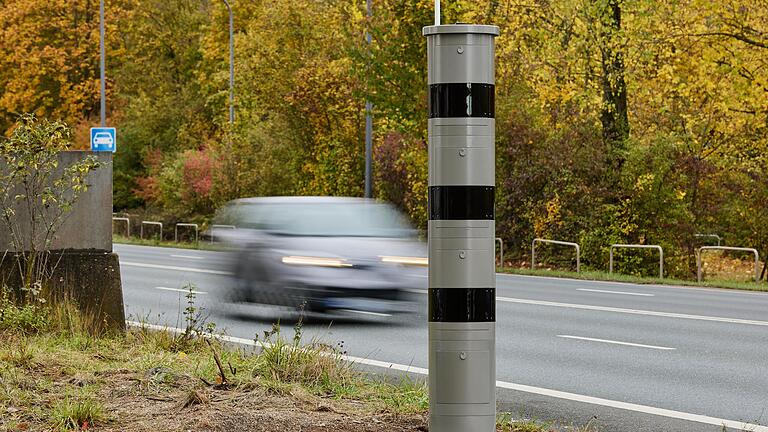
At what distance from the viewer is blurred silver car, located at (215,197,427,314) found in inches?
560

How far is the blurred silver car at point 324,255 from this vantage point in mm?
14219

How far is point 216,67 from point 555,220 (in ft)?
95.0

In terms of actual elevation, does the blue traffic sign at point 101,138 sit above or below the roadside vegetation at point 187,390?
above

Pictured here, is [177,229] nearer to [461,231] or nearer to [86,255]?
[86,255]

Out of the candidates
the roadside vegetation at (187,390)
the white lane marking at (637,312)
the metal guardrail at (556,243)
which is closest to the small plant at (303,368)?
the roadside vegetation at (187,390)

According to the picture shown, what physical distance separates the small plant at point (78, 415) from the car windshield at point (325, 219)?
8173 mm

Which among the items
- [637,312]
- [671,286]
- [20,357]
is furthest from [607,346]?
[671,286]

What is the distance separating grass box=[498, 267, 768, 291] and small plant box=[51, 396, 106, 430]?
18475 mm

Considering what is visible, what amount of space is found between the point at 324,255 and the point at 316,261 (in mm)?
115

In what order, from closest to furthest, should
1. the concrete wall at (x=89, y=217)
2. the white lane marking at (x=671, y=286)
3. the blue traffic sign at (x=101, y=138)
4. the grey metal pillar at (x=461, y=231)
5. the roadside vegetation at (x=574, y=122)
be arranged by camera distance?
the grey metal pillar at (x=461, y=231) < the concrete wall at (x=89, y=217) < the white lane marking at (x=671, y=286) < the roadside vegetation at (x=574, y=122) < the blue traffic sign at (x=101, y=138)

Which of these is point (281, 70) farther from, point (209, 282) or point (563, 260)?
point (209, 282)

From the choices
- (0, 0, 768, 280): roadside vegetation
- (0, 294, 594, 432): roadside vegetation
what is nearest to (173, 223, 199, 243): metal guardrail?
(0, 0, 768, 280): roadside vegetation

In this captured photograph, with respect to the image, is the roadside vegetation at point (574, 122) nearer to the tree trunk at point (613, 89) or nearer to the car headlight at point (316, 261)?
the tree trunk at point (613, 89)

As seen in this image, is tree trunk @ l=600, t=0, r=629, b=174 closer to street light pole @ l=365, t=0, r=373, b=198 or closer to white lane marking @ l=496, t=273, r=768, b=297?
white lane marking @ l=496, t=273, r=768, b=297
